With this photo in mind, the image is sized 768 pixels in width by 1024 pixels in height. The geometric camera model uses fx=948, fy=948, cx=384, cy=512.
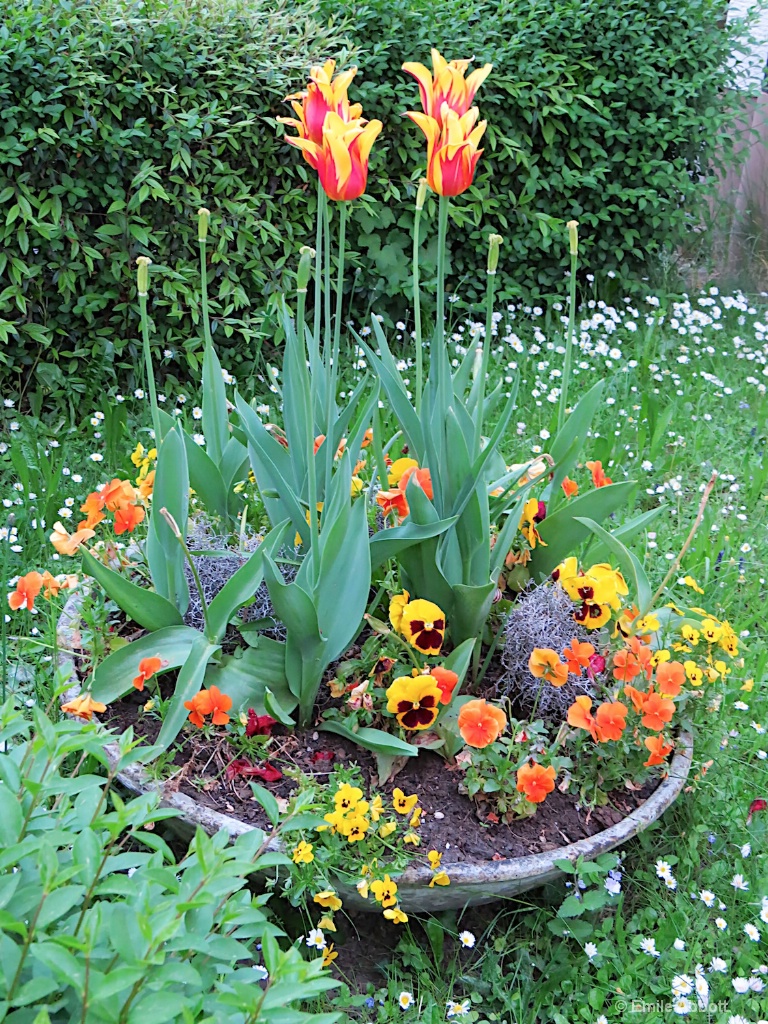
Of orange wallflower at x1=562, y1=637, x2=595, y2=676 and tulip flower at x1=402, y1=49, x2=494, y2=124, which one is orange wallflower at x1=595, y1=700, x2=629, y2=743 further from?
tulip flower at x1=402, y1=49, x2=494, y2=124

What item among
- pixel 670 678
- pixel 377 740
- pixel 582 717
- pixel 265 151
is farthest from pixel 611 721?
pixel 265 151

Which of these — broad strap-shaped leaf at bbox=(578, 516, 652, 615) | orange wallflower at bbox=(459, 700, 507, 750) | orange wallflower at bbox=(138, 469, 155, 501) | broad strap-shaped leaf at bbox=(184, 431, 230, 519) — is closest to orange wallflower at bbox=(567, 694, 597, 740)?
orange wallflower at bbox=(459, 700, 507, 750)

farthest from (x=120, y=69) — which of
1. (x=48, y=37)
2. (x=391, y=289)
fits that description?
(x=391, y=289)

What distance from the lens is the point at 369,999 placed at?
1574 millimetres

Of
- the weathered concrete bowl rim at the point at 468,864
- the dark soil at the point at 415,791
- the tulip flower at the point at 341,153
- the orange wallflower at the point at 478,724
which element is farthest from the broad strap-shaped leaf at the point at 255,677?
the tulip flower at the point at 341,153

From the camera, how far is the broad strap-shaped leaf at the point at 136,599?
1.58m

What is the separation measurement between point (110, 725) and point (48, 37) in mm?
2289

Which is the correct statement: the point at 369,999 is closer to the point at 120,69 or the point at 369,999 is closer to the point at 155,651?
the point at 155,651

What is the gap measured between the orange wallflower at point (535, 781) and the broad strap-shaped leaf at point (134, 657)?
611 mm

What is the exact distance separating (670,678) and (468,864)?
50 cm

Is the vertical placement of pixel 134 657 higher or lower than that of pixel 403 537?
lower

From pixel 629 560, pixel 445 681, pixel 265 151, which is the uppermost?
pixel 265 151

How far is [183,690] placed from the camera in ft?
5.15

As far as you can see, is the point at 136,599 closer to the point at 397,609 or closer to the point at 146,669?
the point at 146,669
